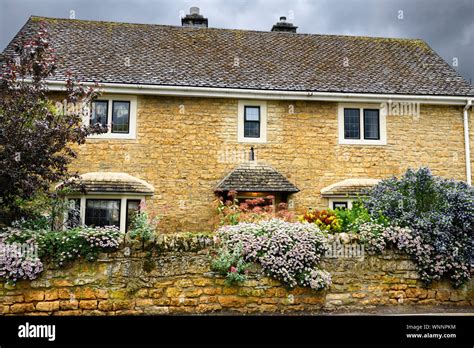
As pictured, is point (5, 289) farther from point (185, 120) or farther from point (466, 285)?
point (466, 285)

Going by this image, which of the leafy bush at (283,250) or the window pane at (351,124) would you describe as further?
the window pane at (351,124)

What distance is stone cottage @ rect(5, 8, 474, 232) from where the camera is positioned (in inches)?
582

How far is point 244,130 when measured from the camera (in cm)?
1568

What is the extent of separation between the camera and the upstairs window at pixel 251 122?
51.5 feet

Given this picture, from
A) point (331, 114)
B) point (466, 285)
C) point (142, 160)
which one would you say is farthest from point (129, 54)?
point (466, 285)

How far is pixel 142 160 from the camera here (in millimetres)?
14945

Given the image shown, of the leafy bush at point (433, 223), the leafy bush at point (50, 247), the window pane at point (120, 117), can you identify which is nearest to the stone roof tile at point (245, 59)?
the window pane at point (120, 117)

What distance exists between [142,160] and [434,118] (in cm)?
1031

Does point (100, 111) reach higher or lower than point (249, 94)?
lower

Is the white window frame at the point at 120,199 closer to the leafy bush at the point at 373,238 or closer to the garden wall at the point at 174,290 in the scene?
the garden wall at the point at 174,290

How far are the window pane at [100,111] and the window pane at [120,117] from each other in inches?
10.1

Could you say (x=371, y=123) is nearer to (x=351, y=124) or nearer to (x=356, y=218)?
(x=351, y=124)

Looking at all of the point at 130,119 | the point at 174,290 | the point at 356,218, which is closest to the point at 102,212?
the point at 130,119

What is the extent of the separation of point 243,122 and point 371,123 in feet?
15.0
